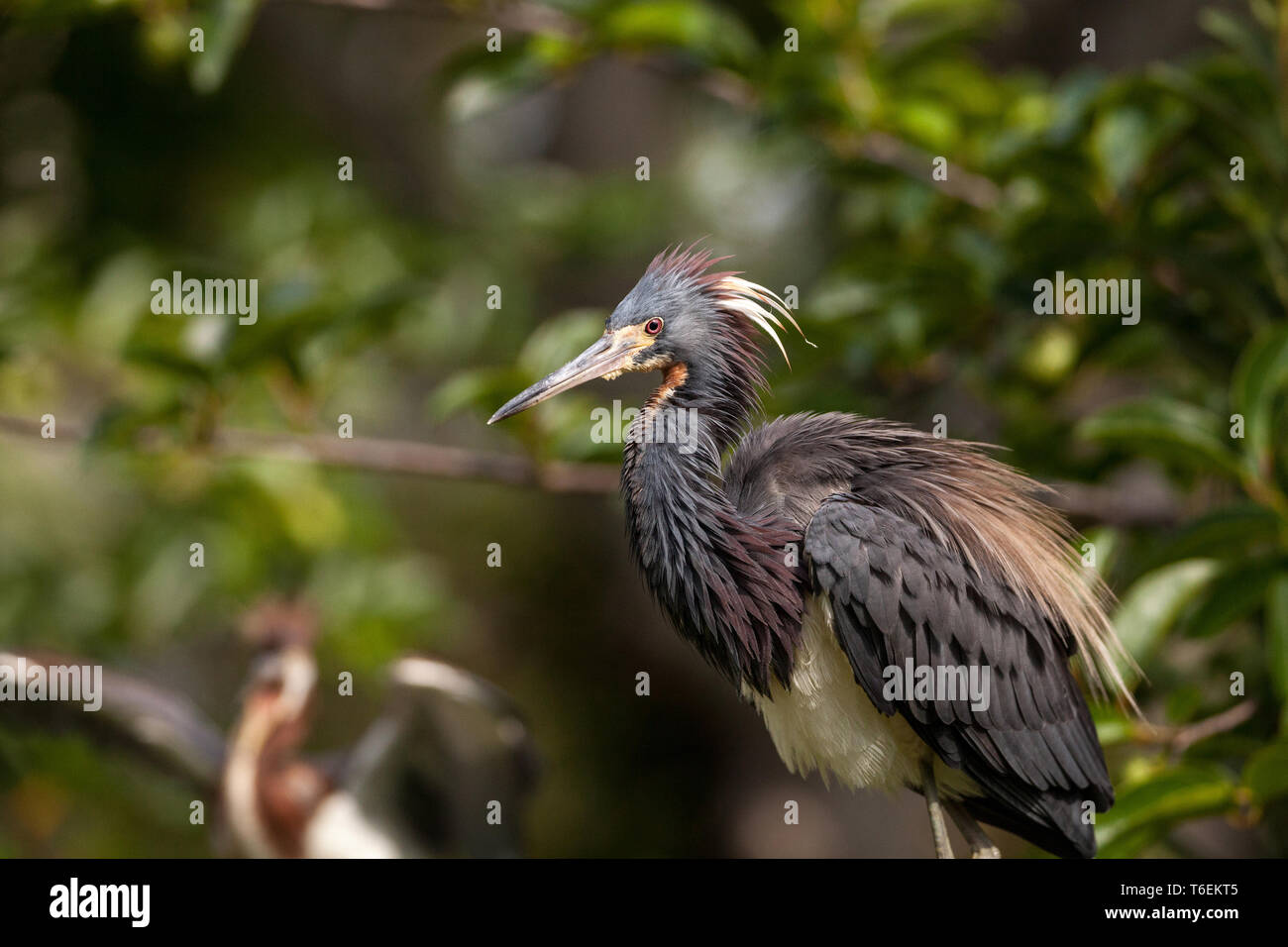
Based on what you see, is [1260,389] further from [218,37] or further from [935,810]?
[218,37]

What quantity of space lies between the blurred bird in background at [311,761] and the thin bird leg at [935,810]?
4.67ft

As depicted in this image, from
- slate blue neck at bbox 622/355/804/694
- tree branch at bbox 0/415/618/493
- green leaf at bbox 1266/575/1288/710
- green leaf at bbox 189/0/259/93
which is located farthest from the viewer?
tree branch at bbox 0/415/618/493

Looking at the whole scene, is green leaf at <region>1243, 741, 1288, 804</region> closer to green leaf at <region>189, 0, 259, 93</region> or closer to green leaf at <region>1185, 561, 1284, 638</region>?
green leaf at <region>1185, 561, 1284, 638</region>

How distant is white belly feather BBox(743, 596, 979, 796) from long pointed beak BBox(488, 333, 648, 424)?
1.97 ft

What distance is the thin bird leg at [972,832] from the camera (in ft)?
8.33

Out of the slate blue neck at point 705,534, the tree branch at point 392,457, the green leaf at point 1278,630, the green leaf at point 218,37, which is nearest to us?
the slate blue neck at point 705,534

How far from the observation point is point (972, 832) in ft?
8.57

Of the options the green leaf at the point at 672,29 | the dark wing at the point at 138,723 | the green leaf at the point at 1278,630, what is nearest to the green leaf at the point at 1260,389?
the green leaf at the point at 1278,630

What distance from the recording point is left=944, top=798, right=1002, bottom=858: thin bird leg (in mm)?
2538

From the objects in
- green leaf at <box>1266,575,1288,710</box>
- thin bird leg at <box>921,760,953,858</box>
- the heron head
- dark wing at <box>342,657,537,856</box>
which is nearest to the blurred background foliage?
green leaf at <box>1266,575,1288,710</box>

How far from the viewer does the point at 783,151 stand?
444 cm

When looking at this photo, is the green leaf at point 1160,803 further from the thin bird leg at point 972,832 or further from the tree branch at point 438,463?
the tree branch at point 438,463

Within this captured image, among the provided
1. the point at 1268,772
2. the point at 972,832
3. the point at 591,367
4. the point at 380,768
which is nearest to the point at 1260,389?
the point at 1268,772

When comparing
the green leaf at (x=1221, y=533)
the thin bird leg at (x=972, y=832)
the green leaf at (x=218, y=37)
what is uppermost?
the green leaf at (x=218, y=37)
